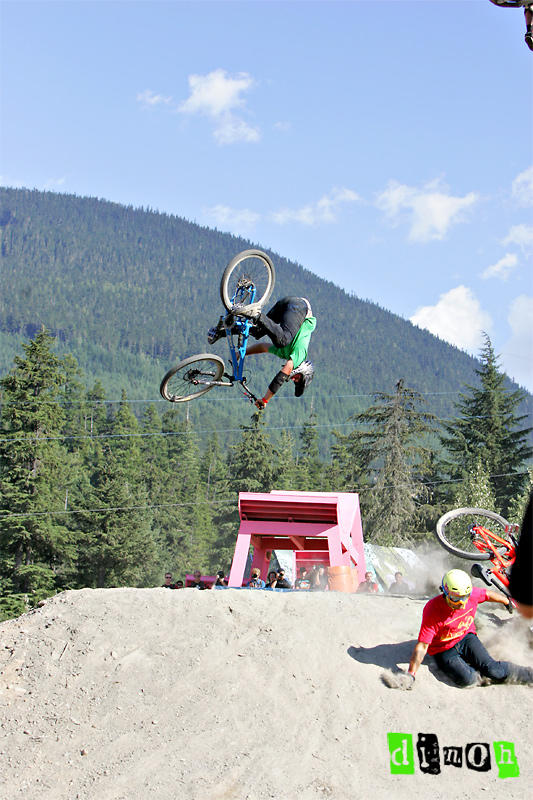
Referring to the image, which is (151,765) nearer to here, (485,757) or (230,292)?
(485,757)

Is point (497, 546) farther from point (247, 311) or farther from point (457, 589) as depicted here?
point (247, 311)

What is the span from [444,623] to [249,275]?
237 inches

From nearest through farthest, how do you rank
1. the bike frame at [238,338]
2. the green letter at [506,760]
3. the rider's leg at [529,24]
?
the rider's leg at [529,24], the green letter at [506,760], the bike frame at [238,338]

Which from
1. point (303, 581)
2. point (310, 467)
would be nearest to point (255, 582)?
point (303, 581)

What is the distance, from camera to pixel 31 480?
132 feet

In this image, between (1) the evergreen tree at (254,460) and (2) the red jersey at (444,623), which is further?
(1) the evergreen tree at (254,460)

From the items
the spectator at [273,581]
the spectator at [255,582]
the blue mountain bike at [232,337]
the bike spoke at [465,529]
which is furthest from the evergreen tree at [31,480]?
the blue mountain bike at [232,337]

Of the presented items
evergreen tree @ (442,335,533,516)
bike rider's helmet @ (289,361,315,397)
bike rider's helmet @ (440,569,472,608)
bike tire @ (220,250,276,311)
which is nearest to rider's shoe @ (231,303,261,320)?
bike tire @ (220,250,276,311)

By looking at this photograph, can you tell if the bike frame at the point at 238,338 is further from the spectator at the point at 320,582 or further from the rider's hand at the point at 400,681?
the spectator at the point at 320,582

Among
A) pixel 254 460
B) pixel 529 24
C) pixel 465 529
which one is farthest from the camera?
pixel 254 460

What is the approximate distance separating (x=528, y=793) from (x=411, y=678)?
6.45 feet

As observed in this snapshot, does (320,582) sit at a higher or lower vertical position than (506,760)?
lower

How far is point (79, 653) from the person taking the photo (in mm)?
11961

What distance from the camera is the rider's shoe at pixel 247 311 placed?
467 inches
